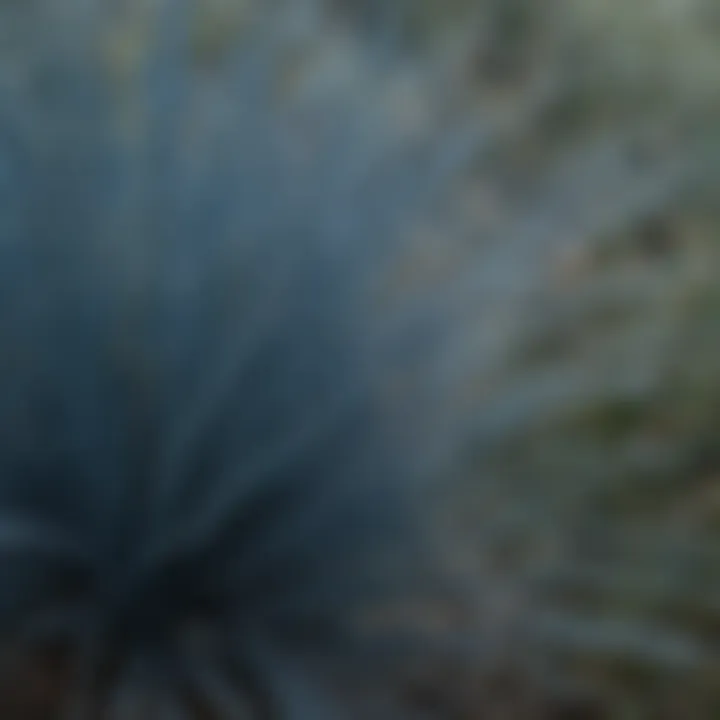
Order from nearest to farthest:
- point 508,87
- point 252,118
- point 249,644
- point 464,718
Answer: point 249,644
point 252,118
point 464,718
point 508,87

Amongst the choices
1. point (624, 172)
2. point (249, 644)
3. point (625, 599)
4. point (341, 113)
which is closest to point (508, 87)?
point (624, 172)

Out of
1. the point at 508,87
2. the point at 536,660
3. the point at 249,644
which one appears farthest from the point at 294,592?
the point at 508,87

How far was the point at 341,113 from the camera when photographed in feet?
8.00

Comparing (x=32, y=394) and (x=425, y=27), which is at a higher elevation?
(x=425, y=27)

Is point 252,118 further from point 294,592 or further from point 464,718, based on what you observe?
point 464,718

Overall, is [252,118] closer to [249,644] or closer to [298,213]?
[298,213]

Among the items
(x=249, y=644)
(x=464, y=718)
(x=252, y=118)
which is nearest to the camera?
(x=249, y=644)

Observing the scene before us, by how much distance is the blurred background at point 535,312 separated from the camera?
7.58ft

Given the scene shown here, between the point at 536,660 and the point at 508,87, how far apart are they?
1098mm

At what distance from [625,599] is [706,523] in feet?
1.18

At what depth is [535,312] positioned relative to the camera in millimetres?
2484

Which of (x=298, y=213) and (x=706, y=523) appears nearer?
(x=298, y=213)

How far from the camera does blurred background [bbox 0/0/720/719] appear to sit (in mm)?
2311

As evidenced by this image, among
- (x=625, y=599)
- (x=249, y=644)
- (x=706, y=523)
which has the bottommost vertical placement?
(x=249, y=644)
